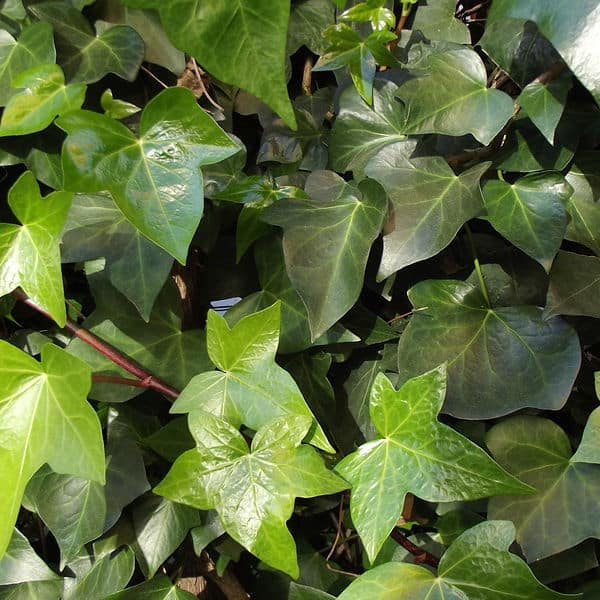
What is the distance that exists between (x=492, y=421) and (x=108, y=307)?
37cm

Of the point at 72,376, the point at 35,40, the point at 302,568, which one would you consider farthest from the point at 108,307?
the point at 302,568

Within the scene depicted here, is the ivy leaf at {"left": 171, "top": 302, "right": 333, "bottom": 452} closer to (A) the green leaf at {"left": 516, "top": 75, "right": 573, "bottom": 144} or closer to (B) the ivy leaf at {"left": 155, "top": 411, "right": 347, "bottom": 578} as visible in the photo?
(B) the ivy leaf at {"left": 155, "top": 411, "right": 347, "bottom": 578}

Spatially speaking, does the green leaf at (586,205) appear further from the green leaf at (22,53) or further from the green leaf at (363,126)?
the green leaf at (22,53)

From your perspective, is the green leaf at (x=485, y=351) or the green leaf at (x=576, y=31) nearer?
the green leaf at (x=576, y=31)

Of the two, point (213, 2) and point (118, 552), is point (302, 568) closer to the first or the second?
point (118, 552)

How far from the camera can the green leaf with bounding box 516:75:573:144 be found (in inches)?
18.5

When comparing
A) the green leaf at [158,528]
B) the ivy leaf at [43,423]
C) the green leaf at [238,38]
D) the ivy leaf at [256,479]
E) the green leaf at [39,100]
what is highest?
the green leaf at [238,38]

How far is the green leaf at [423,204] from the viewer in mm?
500

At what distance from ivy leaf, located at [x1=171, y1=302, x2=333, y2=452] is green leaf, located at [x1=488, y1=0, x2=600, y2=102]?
26cm

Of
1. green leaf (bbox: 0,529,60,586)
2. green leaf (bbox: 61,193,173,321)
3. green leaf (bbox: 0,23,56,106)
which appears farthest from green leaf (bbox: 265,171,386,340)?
green leaf (bbox: 0,529,60,586)

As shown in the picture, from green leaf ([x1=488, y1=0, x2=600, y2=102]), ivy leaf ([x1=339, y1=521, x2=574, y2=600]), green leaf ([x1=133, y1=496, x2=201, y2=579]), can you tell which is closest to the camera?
green leaf ([x1=488, y1=0, x2=600, y2=102])

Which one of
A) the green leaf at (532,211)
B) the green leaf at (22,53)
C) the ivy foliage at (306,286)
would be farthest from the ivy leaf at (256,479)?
the green leaf at (22,53)

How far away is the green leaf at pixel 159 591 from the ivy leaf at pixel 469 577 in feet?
0.65

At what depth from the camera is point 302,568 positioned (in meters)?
0.67
